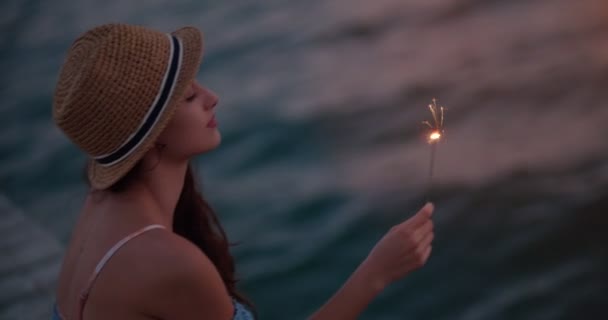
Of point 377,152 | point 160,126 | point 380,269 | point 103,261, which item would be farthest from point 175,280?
point 377,152

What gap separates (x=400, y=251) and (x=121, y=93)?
60cm

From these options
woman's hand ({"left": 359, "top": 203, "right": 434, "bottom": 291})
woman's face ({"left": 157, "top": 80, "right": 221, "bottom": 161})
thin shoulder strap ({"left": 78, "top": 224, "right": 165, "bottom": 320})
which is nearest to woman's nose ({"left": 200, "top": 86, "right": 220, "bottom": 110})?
woman's face ({"left": 157, "top": 80, "right": 221, "bottom": 161})

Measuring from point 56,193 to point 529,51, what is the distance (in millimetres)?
2334

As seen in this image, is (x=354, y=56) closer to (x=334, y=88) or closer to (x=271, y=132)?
(x=334, y=88)

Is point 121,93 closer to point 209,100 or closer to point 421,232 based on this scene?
point 209,100

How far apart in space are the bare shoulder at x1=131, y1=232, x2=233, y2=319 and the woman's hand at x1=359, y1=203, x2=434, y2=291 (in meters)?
0.33

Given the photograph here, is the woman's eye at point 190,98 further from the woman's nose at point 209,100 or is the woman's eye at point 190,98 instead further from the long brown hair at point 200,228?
the long brown hair at point 200,228

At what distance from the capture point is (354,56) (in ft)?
17.3

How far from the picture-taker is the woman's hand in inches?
77.2

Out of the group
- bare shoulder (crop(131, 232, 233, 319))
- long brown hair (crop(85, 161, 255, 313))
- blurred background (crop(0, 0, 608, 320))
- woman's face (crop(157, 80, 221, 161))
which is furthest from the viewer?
blurred background (crop(0, 0, 608, 320))

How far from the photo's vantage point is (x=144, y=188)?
1915 millimetres

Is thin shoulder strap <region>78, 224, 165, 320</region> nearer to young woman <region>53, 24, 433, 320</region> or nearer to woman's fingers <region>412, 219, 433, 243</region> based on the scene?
young woman <region>53, 24, 433, 320</region>

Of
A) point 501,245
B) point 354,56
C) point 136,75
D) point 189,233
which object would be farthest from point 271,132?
point 136,75

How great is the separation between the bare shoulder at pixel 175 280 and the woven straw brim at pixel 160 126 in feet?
0.45
